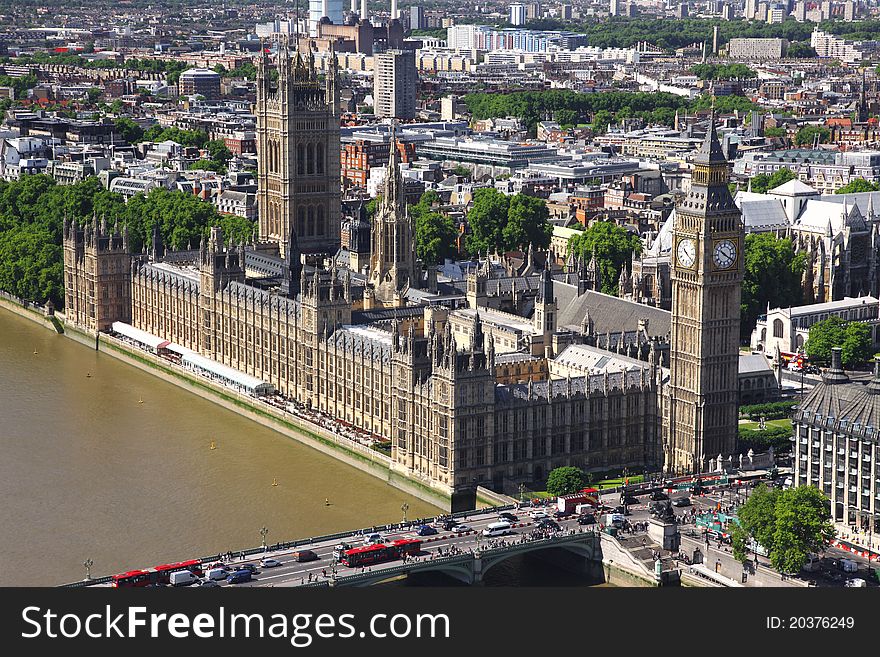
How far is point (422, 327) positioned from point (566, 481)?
78.9 feet

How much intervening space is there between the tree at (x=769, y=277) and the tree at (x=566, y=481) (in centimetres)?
4088

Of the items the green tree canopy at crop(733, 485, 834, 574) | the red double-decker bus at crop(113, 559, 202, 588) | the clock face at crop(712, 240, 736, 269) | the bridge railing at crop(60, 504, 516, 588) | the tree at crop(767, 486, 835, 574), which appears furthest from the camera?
the clock face at crop(712, 240, 736, 269)

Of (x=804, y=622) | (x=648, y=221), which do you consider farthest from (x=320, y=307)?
(x=648, y=221)

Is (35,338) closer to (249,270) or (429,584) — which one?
(249,270)

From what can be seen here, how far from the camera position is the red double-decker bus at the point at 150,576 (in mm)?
71125

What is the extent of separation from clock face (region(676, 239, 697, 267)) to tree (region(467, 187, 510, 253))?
6130 cm

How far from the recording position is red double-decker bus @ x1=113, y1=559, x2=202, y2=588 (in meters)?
71.1

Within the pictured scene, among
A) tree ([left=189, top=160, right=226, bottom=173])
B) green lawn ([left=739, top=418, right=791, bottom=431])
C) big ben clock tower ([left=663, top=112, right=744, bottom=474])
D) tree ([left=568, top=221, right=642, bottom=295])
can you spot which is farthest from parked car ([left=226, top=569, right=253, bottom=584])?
tree ([left=189, top=160, right=226, bottom=173])

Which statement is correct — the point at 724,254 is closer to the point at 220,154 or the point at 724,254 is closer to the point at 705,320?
the point at 705,320

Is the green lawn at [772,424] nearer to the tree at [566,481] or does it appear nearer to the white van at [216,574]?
the tree at [566,481]

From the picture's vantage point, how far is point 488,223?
14988cm

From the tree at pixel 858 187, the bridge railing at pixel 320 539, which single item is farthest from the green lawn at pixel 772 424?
the tree at pixel 858 187

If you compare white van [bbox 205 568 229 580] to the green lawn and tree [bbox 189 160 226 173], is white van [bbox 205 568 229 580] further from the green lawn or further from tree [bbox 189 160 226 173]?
tree [bbox 189 160 226 173]

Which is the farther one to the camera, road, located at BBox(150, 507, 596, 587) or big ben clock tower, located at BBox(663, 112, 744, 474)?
big ben clock tower, located at BBox(663, 112, 744, 474)
